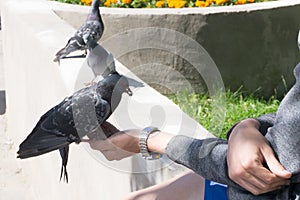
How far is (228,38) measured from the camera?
563 centimetres

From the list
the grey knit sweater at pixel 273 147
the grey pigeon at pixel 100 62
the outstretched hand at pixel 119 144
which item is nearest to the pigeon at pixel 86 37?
the grey pigeon at pixel 100 62

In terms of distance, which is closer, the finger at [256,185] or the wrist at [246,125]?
the finger at [256,185]

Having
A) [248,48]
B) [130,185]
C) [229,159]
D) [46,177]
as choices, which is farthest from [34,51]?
[229,159]

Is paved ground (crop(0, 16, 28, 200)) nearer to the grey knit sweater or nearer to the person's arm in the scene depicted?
the person's arm

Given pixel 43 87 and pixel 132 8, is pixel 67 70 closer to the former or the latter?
pixel 43 87

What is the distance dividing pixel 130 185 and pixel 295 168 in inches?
43.2

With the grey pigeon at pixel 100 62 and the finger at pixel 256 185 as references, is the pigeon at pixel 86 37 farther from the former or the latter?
the finger at pixel 256 185

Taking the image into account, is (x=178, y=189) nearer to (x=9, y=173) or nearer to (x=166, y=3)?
(x=9, y=173)

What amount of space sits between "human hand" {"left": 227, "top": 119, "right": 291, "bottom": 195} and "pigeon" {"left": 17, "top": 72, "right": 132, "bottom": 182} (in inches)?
29.8

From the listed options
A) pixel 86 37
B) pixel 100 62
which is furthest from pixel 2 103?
pixel 100 62

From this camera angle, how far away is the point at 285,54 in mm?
5727

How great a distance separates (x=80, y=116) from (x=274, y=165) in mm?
1036

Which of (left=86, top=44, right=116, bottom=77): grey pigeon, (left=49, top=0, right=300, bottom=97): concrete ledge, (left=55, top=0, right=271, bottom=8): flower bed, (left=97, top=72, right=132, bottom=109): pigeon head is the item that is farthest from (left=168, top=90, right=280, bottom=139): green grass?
(left=97, top=72, right=132, bottom=109): pigeon head

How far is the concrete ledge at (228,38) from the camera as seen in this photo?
554cm
